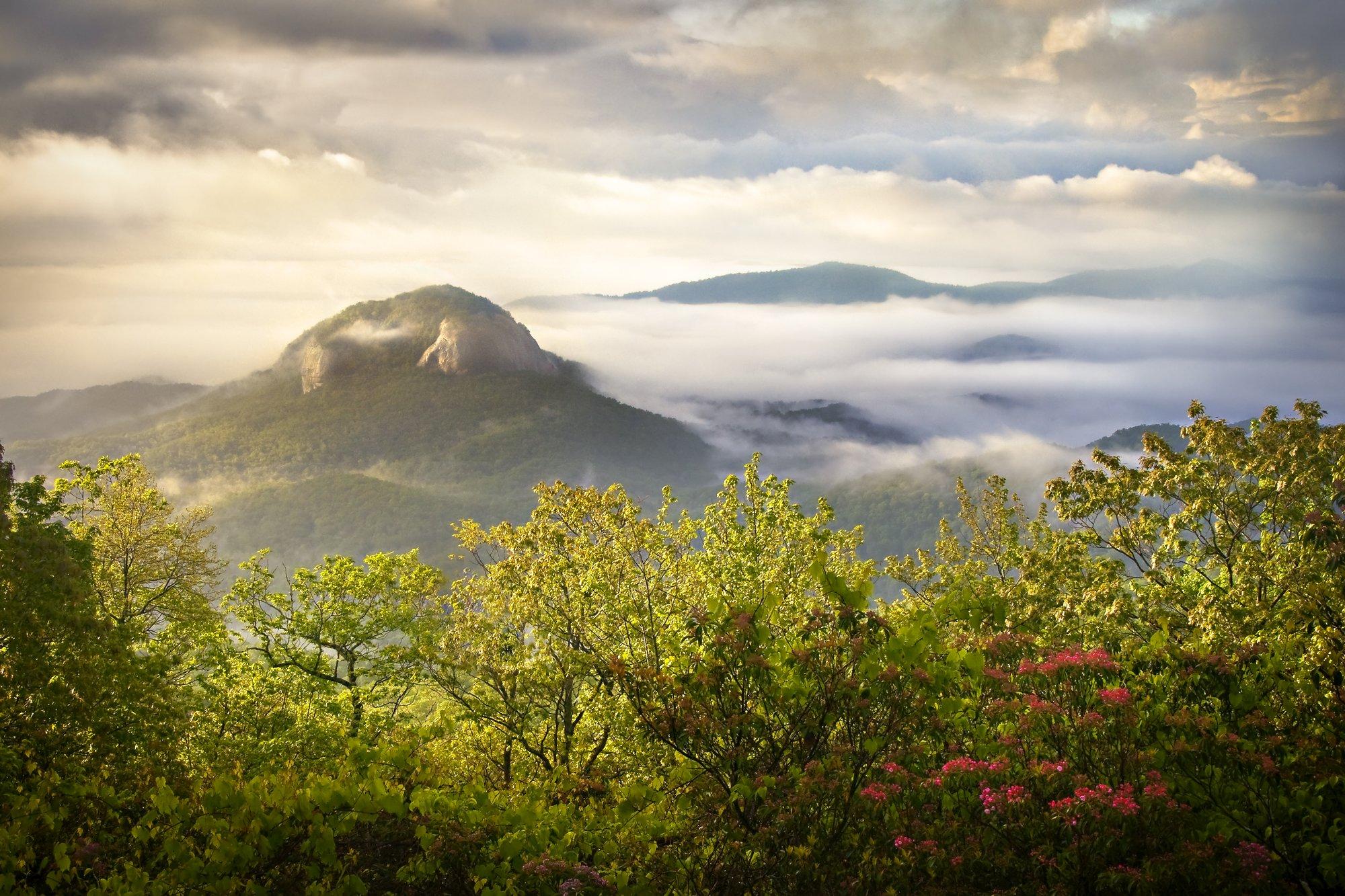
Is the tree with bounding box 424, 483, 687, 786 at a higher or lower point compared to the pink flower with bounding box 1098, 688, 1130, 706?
lower

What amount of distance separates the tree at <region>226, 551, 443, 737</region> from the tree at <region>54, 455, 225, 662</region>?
6.19 feet

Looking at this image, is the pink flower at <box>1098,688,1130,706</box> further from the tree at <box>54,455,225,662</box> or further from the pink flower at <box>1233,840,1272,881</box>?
the tree at <box>54,455,225,662</box>

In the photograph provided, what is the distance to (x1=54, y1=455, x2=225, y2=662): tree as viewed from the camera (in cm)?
3453

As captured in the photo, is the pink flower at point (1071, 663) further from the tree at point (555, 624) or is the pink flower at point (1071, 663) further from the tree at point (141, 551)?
the tree at point (141, 551)

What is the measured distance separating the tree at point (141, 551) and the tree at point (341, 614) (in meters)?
1.89

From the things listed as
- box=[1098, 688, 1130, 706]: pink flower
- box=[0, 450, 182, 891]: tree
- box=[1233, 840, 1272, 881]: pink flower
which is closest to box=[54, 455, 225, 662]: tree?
box=[0, 450, 182, 891]: tree

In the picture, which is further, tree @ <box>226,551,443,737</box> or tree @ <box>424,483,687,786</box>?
tree @ <box>226,551,443,737</box>

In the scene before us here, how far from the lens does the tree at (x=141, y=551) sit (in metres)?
34.5

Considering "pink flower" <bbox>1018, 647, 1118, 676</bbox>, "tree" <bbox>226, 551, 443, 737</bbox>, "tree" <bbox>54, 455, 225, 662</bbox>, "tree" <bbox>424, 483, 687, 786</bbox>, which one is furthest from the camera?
"tree" <bbox>226, 551, 443, 737</bbox>

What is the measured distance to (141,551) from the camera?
121ft

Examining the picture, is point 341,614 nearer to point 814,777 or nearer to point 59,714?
point 59,714

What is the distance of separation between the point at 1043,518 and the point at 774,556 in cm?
962

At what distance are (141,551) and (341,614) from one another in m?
7.77

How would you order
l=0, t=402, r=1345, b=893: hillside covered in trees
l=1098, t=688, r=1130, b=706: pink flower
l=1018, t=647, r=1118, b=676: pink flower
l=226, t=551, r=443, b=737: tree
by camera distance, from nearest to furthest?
l=0, t=402, r=1345, b=893: hillside covered in trees, l=1098, t=688, r=1130, b=706: pink flower, l=1018, t=647, r=1118, b=676: pink flower, l=226, t=551, r=443, b=737: tree
